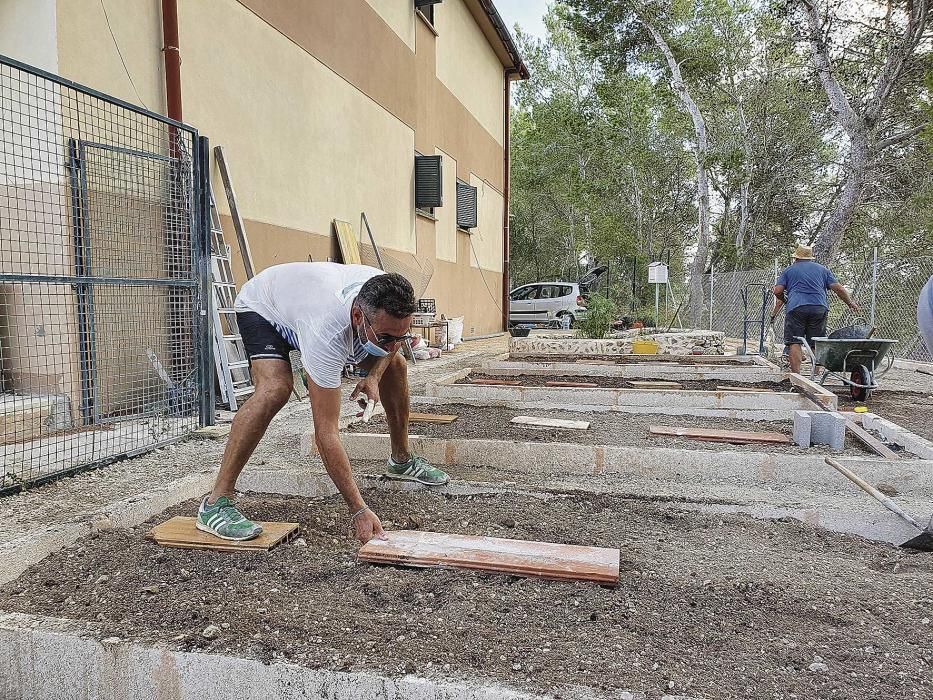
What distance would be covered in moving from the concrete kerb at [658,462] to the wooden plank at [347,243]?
5.00 meters

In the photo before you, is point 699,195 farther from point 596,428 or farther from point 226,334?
point 226,334

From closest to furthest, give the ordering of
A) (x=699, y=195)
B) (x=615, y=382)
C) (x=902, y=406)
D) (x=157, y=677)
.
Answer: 1. (x=157, y=677)
2. (x=902, y=406)
3. (x=615, y=382)
4. (x=699, y=195)

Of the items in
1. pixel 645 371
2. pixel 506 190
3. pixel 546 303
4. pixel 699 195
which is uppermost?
pixel 506 190

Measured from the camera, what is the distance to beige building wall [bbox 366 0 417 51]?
10.5 metres

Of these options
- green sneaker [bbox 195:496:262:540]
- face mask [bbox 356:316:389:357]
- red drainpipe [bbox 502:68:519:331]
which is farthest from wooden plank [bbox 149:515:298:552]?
red drainpipe [bbox 502:68:519:331]

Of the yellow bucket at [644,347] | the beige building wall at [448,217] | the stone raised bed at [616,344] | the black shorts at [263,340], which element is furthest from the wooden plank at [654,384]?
the beige building wall at [448,217]

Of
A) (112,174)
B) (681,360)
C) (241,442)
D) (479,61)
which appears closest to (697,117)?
(479,61)

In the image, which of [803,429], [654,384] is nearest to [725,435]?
[803,429]

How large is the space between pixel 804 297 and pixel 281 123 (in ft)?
20.9

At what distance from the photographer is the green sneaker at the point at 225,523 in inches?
106

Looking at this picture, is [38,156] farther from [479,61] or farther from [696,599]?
[479,61]

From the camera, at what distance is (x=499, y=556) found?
2.49 meters

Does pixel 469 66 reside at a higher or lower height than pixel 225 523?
higher

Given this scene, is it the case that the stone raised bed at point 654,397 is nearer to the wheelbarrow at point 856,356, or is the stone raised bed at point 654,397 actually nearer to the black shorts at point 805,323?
the wheelbarrow at point 856,356
